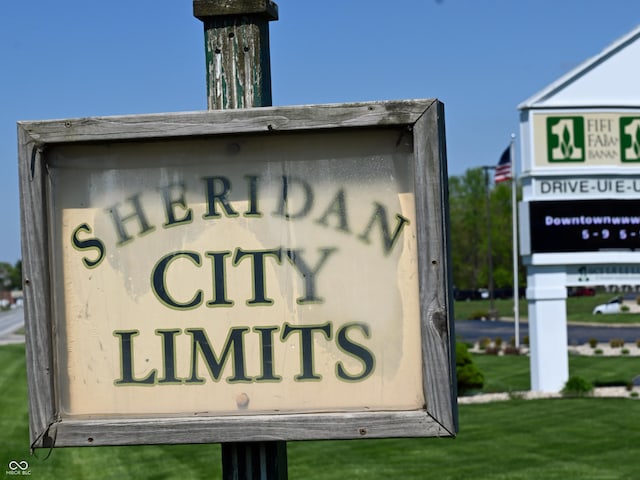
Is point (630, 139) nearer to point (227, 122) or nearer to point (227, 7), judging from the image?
point (227, 7)

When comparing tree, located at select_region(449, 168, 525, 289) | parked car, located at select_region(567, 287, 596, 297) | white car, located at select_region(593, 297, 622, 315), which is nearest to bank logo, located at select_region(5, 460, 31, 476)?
white car, located at select_region(593, 297, 622, 315)

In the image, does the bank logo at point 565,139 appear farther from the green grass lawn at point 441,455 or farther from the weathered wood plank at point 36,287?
the weathered wood plank at point 36,287

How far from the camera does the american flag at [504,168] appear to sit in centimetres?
3047

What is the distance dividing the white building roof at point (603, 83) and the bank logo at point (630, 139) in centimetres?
32

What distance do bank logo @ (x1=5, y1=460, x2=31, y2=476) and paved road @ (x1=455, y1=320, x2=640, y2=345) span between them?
27.3m

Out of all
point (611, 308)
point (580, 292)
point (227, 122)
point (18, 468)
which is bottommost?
point (580, 292)

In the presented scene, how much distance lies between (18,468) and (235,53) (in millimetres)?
8858

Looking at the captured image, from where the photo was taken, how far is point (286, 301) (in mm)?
2047

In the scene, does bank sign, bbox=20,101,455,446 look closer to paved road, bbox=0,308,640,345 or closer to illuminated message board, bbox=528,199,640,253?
illuminated message board, bbox=528,199,640,253

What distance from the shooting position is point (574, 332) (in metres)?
42.6

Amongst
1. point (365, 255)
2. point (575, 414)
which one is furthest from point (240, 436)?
point (575, 414)

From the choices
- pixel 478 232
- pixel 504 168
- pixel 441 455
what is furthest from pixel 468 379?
pixel 478 232

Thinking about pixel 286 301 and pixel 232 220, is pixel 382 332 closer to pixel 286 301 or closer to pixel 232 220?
pixel 286 301

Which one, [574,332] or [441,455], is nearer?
[441,455]
